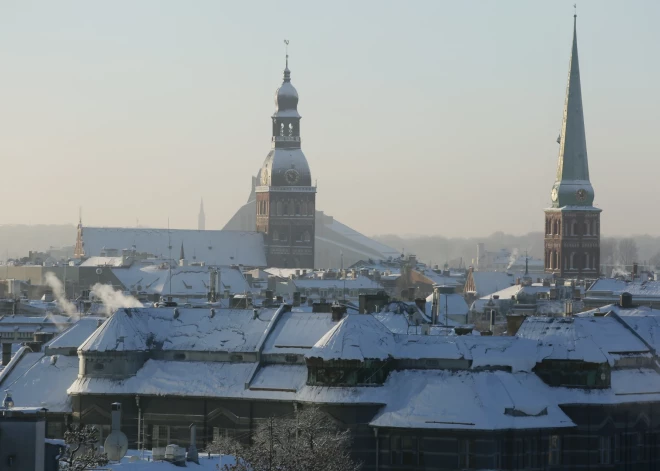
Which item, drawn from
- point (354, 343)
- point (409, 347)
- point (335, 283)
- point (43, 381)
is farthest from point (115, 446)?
point (335, 283)

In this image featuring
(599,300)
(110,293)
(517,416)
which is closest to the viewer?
(517,416)

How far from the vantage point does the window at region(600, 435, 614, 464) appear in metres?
74.8

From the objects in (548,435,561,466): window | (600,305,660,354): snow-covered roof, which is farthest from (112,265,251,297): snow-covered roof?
Result: (548,435,561,466): window

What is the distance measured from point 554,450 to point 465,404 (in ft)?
12.6

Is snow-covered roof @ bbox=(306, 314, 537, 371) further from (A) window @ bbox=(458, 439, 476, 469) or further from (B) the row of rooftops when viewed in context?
(A) window @ bbox=(458, 439, 476, 469)

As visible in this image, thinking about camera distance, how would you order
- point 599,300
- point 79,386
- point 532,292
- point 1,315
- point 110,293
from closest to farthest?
point 79,386
point 1,315
point 110,293
point 599,300
point 532,292

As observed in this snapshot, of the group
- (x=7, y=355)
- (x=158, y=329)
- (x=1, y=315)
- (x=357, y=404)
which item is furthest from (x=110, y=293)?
(x=357, y=404)

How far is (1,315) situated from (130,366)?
198ft

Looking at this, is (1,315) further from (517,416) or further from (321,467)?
(321,467)

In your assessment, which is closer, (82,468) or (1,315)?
(82,468)

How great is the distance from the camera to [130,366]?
78.7 meters

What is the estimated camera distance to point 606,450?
75000 mm

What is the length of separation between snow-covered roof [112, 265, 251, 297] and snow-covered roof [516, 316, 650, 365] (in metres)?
84.6

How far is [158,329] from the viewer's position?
80562 millimetres
